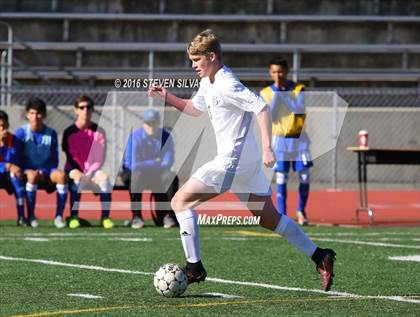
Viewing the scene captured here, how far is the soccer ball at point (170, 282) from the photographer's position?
25.1 feet

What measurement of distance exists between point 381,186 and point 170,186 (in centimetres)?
790

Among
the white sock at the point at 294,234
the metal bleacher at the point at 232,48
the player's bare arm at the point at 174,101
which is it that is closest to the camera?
the white sock at the point at 294,234

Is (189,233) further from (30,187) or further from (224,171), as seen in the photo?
(30,187)

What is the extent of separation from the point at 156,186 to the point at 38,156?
1.63 m

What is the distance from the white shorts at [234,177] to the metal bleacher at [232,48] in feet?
44.3

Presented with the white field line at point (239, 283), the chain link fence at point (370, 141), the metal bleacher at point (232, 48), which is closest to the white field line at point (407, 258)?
the white field line at point (239, 283)

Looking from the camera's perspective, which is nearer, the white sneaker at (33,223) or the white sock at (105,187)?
the white sneaker at (33,223)

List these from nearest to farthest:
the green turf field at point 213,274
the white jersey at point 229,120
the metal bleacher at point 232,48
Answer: the green turf field at point 213,274 < the white jersey at point 229,120 < the metal bleacher at point 232,48

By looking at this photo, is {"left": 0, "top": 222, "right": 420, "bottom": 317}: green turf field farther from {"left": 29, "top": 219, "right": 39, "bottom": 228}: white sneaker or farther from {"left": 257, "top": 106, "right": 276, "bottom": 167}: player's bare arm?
{"left": 257, "top": 106, "right": 276, "bottom": 167}: player's bare arm

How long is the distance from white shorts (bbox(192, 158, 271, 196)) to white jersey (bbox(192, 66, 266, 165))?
0.05 meters

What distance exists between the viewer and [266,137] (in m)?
7.74

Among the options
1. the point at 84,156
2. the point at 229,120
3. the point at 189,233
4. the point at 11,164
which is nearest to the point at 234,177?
the point at 229,120

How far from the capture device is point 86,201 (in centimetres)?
1756

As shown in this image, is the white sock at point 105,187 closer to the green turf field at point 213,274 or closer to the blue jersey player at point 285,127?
the green turf field at point 213,274
